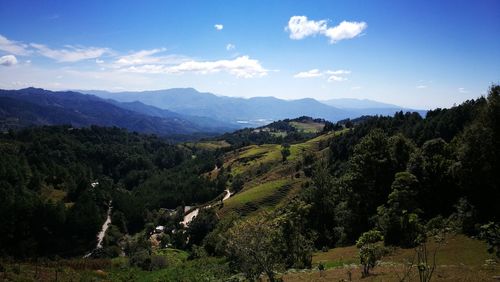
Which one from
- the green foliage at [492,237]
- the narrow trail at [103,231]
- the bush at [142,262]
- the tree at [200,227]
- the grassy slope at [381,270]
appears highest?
the green foliage at [492,237]

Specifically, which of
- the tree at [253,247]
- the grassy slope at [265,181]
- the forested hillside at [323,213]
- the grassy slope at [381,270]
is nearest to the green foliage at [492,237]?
the forested hillside at [323,213]

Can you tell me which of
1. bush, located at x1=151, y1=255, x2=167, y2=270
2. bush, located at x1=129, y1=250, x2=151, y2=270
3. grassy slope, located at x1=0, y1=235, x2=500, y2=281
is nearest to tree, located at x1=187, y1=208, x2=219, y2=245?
bush, located at x1=129, y1=250, x2=151, y2=270

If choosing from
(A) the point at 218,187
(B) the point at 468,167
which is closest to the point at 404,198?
(B) the point at 468,167

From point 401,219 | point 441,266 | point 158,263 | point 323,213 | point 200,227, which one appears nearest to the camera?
point 441,266

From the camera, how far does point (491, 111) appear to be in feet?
112

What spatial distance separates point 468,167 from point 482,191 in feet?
8.40

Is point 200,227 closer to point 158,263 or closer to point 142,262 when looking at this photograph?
point 142,262

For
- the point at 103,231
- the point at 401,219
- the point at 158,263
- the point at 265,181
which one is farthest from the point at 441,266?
the point at 265,181

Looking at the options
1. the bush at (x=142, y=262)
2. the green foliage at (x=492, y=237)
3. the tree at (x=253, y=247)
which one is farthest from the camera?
the bush at (x=142, y=262)

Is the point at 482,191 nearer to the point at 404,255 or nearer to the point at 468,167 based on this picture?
the point at 468,167

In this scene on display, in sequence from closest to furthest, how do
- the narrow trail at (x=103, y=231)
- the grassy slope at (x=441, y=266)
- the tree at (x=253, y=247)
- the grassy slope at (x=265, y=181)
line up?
the grassy slope at (x=441, y=266)
the tree at (x=253, y=247)
the narrow trail at (x=103, y=231)
the grassy slope at (x=265, y=181)

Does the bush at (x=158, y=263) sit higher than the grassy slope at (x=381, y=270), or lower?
lower

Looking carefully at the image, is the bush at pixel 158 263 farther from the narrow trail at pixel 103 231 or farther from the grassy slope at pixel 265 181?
the grassy slope at pixel 265 181

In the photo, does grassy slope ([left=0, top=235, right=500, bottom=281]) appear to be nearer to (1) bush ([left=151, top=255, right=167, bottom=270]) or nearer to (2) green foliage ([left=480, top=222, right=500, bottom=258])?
(2) green foliage ([left=480, top=222, right=500, bottom=258])
